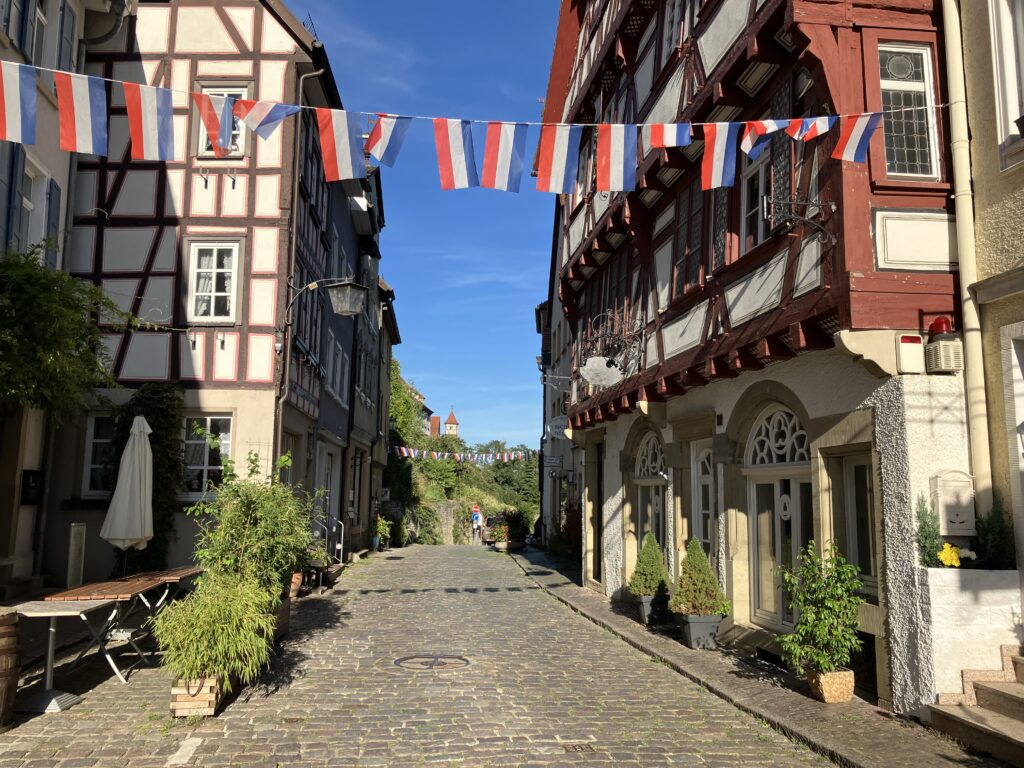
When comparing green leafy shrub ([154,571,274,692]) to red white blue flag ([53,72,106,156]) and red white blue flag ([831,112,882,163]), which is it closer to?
red white blue flag ([53,72,106,156])

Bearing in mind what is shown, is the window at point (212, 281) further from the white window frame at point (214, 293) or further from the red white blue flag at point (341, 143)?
the red white blue flag at point (341, 143)

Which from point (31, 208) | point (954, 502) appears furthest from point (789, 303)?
point (31, 208)

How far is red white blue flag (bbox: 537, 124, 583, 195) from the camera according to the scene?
8258 mm

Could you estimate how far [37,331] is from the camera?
950 centimetres

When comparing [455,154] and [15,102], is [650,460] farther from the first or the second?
[15,102]

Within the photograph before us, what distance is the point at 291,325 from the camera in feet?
49.4

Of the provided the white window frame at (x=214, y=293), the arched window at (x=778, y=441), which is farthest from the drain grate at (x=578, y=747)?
the white window frame at (x=214, y=293)

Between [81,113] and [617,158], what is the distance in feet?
16.0

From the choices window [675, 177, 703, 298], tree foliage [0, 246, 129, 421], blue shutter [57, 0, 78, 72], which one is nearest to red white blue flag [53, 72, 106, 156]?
tree foliage [0, 246, 129, 421]

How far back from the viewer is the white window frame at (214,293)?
14.9 metres

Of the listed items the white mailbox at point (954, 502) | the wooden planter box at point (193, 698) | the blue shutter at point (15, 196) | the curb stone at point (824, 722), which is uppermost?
the blue shutter at point (15, 196)

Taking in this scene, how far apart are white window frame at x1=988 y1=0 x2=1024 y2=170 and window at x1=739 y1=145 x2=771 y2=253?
8.19 feet

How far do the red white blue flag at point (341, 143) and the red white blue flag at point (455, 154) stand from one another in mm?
725

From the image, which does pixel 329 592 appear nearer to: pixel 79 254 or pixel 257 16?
pixel 79 254
